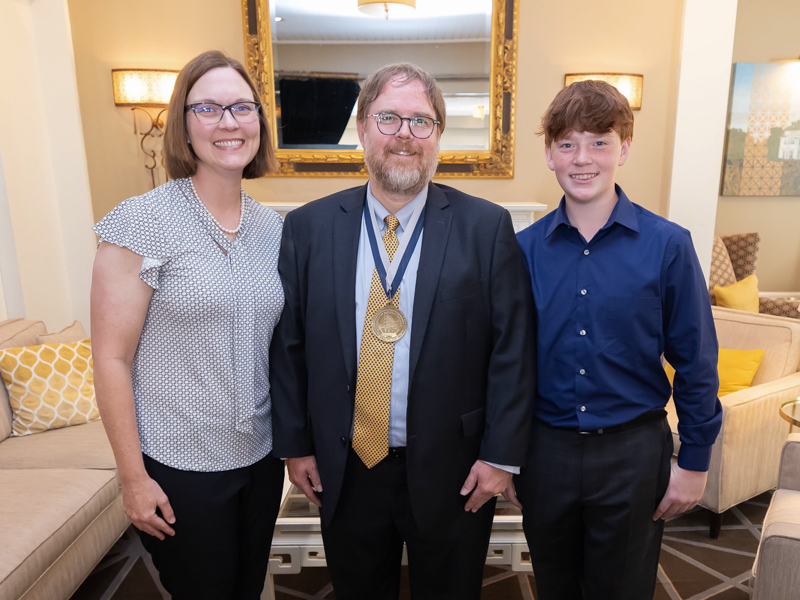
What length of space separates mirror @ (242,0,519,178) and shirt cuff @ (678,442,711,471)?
3.06 m

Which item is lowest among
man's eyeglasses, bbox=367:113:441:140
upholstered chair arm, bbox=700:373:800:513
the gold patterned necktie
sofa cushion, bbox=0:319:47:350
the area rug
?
the area rug

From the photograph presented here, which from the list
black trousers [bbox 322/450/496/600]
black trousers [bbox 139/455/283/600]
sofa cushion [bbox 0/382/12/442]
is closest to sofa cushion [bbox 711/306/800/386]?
black trousers [bbox 322/450/496/600]

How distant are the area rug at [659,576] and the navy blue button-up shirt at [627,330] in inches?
49.0

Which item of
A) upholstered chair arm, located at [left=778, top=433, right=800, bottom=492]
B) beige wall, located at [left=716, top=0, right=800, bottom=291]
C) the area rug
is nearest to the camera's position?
upholstered chair arm, located at [left=778, top=433, right=800, bottom=492]

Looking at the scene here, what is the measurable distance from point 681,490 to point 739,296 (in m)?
3.05

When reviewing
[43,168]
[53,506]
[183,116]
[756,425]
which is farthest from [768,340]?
[43,168]

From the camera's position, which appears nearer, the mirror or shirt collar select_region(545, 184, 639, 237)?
shirt collar select_region(545, 184, 639, 237)

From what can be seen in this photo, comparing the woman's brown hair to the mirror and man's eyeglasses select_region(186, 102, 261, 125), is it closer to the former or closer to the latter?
man's eyeglasses select_region(186, 102, 261, 125)

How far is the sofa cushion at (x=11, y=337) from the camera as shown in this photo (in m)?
2.65

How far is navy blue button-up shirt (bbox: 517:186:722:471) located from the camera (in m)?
1.40

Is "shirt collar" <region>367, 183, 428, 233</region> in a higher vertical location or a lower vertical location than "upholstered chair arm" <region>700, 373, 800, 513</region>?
higher

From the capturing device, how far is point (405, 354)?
55.8 inches

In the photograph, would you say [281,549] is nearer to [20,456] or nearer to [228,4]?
[20,456]

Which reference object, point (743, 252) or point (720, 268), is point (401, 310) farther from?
point (743, 252)
